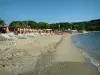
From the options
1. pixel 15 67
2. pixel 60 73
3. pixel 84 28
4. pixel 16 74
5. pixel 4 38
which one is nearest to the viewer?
pixel 16 74

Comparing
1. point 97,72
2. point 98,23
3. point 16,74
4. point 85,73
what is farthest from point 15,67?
point 98,23

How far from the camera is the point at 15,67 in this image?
8.79 meters

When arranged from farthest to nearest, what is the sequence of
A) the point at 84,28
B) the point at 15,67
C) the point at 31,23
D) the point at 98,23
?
the point at 84,28
the point at 98,23
the point at 31,23
the point at 15,67

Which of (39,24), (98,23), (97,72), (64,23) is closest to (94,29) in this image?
(98,23)

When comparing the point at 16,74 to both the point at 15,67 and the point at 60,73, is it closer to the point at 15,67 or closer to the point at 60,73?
the point at 15,67

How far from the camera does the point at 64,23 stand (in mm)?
189000

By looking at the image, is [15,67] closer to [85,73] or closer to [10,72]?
[10,72]

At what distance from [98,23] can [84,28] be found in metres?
18.5

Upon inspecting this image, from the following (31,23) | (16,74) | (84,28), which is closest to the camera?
(16,74)

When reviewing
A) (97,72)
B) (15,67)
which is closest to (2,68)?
(15,67)

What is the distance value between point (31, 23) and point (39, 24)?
19.4 ft

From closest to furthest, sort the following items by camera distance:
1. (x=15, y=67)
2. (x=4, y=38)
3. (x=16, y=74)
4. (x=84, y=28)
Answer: (x=16, y=74) → (x=15, y=67) → (x=4, y=38) → (x=84, y=28)

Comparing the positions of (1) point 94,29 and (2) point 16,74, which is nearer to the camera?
(2) point 16,74

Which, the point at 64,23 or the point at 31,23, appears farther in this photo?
the point at 64,23
